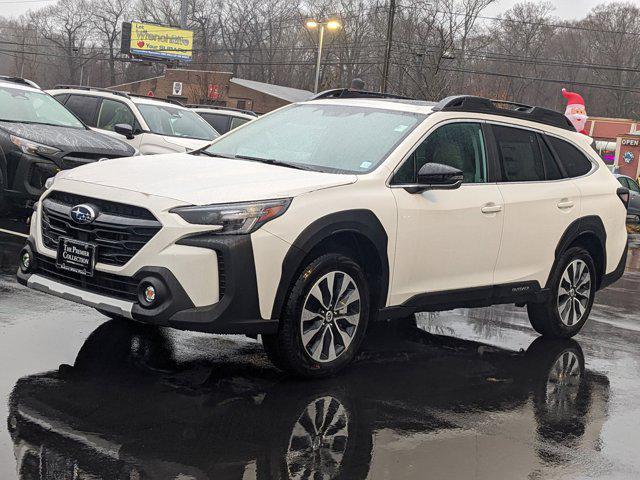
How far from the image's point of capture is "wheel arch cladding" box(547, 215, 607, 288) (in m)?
7.66

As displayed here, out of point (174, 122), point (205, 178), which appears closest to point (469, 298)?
point (205, 178)

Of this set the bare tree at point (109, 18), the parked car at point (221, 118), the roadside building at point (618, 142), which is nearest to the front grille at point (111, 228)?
the parked car at point (221, 118)

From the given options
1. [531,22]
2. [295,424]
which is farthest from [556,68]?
[295,424]

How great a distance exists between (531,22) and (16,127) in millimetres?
69960

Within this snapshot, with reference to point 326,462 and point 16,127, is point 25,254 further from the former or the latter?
point 16,127

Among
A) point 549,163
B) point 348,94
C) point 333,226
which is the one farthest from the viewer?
point 549,163

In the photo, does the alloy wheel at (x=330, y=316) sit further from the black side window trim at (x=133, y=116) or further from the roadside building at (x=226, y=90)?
the roadside building at (x=226, y=90)

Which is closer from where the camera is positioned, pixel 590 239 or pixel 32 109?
pixel 590 239

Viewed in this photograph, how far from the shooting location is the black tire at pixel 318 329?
556 centimetres

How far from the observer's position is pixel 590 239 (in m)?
8.07

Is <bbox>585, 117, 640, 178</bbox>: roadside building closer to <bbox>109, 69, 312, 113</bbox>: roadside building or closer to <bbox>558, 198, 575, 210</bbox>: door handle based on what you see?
<bbox>109, 69, 312, 113</bbox>: roadside building

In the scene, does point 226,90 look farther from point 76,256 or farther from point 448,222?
point 76,256

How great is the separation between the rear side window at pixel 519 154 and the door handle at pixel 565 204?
24 cm

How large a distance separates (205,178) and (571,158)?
3.67 metres
